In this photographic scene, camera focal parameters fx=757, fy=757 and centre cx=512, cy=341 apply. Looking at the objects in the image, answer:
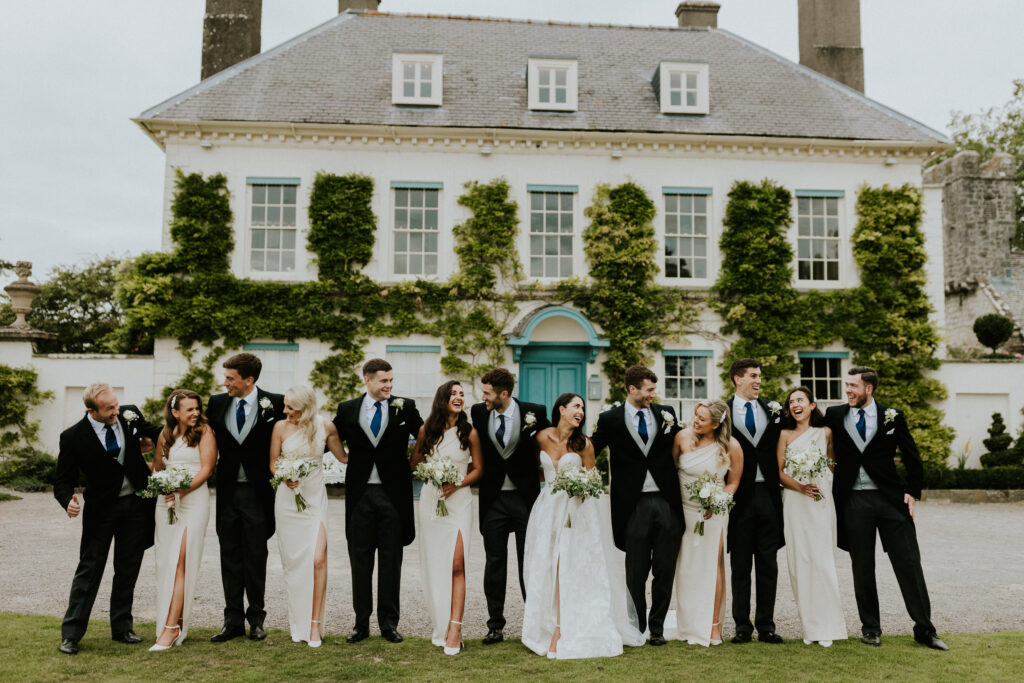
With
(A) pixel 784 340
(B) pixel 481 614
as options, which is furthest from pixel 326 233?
(B) pixel 481 614

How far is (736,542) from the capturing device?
18.8 ft

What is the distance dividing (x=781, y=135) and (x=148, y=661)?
15.8 metres

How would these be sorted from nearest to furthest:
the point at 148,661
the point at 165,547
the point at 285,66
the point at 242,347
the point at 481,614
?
1. the point at 148,661
2. the point at 165,547
3. the point at 481,614
4. the point at 242,347
5. the point at 285,66

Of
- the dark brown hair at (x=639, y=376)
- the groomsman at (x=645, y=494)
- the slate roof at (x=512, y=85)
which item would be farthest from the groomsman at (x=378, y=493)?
the slate roof at (x=512, y=85)

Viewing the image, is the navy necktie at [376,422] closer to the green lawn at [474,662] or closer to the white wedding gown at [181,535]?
the white wedding gown at [181,535]

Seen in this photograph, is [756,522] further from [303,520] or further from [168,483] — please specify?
Result: [168,483]

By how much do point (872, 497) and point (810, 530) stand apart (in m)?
0.54

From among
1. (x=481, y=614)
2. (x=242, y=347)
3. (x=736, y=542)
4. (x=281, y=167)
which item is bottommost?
(x=481, y=614)

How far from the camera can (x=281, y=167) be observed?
16234 millimetres

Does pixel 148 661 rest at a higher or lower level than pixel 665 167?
lower

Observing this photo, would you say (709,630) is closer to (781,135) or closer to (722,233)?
(722,233)

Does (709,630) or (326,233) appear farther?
(326,233)

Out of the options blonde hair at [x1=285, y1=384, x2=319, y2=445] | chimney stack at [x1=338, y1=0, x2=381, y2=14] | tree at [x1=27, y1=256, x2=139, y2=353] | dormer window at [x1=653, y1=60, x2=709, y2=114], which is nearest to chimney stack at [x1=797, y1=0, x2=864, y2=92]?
dormer window at [x1=653, y1=60, x2=709, y2=114]

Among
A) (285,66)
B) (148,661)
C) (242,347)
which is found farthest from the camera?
(285,66)
